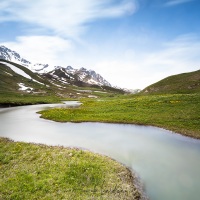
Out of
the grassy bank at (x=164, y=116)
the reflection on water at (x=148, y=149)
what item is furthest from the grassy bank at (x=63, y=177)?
the grassy bank at (x=164, y=116)

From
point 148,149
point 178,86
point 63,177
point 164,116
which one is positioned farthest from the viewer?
point 178,86

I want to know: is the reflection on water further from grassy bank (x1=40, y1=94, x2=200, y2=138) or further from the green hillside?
the green hillside

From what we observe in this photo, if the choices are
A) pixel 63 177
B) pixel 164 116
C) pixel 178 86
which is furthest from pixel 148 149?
pixel 178 86

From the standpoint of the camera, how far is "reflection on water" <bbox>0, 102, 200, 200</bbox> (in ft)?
44.4

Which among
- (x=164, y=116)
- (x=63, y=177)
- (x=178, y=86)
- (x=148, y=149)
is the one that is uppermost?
(x=178, y=86)

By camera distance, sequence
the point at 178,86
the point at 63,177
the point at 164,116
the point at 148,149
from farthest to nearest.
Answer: the point at 178,86 < the point at 164,116 < the point at 148,149 < the point at 63,177

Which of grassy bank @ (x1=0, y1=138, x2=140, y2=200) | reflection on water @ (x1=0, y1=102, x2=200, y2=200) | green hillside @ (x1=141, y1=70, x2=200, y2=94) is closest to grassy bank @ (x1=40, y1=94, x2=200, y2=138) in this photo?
reflection on water @ (x1=0, y1=102, x2=200, y2=200)

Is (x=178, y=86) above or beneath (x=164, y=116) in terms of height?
above

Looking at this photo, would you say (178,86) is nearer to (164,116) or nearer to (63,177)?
(164,116)

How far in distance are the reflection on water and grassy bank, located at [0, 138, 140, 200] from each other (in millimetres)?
1716

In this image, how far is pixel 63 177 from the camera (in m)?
13.9

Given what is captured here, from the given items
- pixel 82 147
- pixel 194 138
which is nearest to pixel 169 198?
pixel 82 147

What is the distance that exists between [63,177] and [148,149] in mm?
10210

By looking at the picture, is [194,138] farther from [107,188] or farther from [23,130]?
[23,130]
